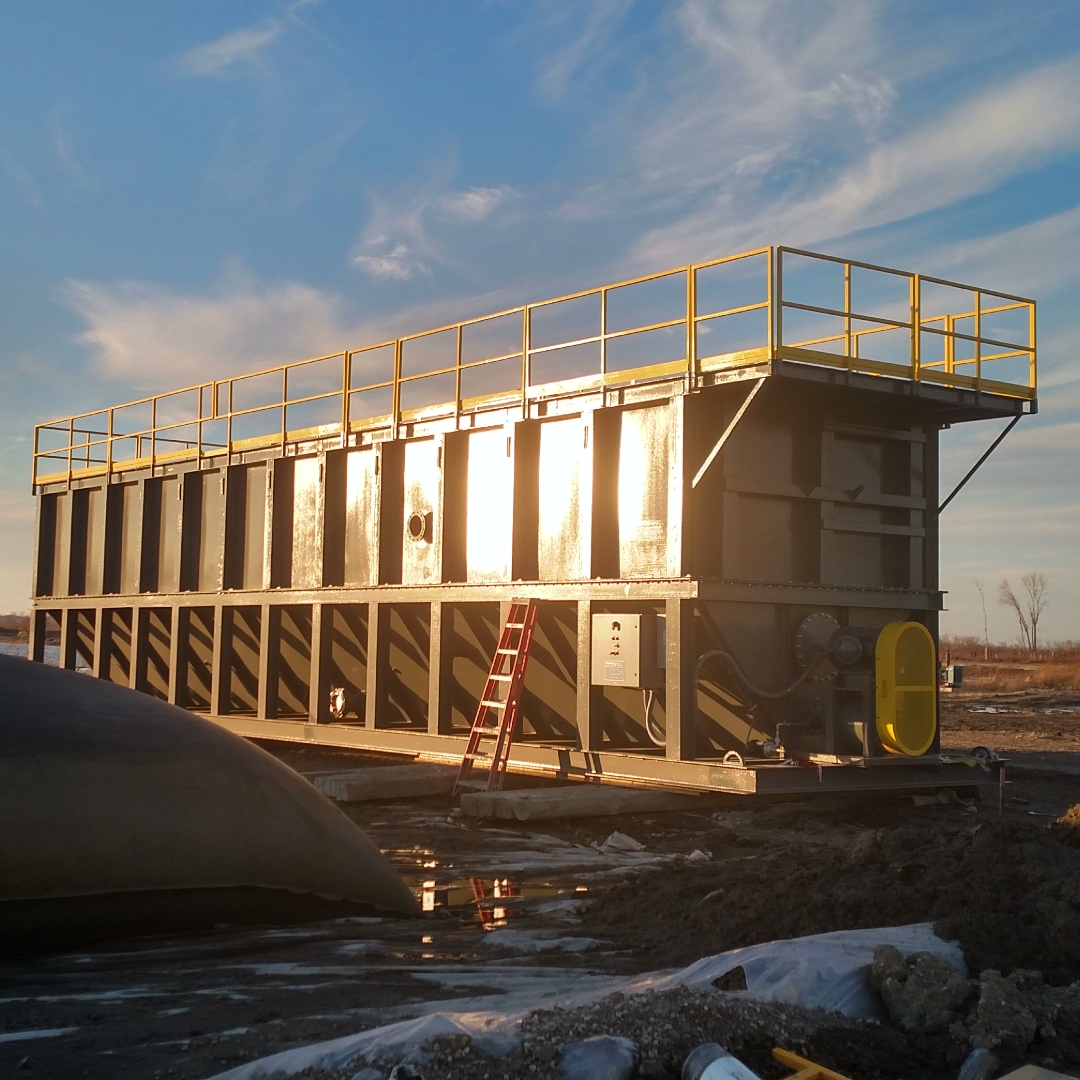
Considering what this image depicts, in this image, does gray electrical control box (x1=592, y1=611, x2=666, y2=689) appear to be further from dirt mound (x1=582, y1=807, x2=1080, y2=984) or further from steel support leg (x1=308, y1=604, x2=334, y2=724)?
steel support leg (x1=308, y1=604, x2=334, y2=724)

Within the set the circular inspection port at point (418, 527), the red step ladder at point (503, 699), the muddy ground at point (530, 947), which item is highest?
the circular inspection port at point (418, 527)

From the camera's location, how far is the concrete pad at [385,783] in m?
12.3

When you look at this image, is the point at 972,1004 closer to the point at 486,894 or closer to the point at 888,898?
the point at 888,898

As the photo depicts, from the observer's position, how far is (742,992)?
471 centimetres

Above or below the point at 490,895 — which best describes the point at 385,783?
above

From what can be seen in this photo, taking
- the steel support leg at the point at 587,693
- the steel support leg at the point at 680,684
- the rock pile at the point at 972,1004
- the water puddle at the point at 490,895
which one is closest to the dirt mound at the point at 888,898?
the rock pile at the point at 972,1004

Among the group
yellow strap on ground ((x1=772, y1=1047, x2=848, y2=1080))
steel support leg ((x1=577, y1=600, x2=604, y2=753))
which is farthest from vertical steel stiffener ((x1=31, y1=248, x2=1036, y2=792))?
yellow strap on ground ((x1=772, y1=1047, x2=848, y2=1080))

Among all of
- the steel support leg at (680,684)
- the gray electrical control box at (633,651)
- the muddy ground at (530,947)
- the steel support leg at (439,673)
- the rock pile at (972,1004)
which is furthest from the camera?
the steel support leg at (439,673)

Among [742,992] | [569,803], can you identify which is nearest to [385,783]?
[569,803]

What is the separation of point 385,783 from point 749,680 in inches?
148

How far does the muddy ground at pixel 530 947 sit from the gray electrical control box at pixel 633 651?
2350mm

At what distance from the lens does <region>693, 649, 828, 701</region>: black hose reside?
11.5 metres

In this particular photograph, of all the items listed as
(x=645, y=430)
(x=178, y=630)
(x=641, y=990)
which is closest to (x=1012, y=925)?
(x=641, y=990)

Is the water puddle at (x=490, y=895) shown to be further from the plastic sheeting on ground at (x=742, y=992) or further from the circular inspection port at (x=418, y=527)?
the circular inspection port at (x=418, y=527)
